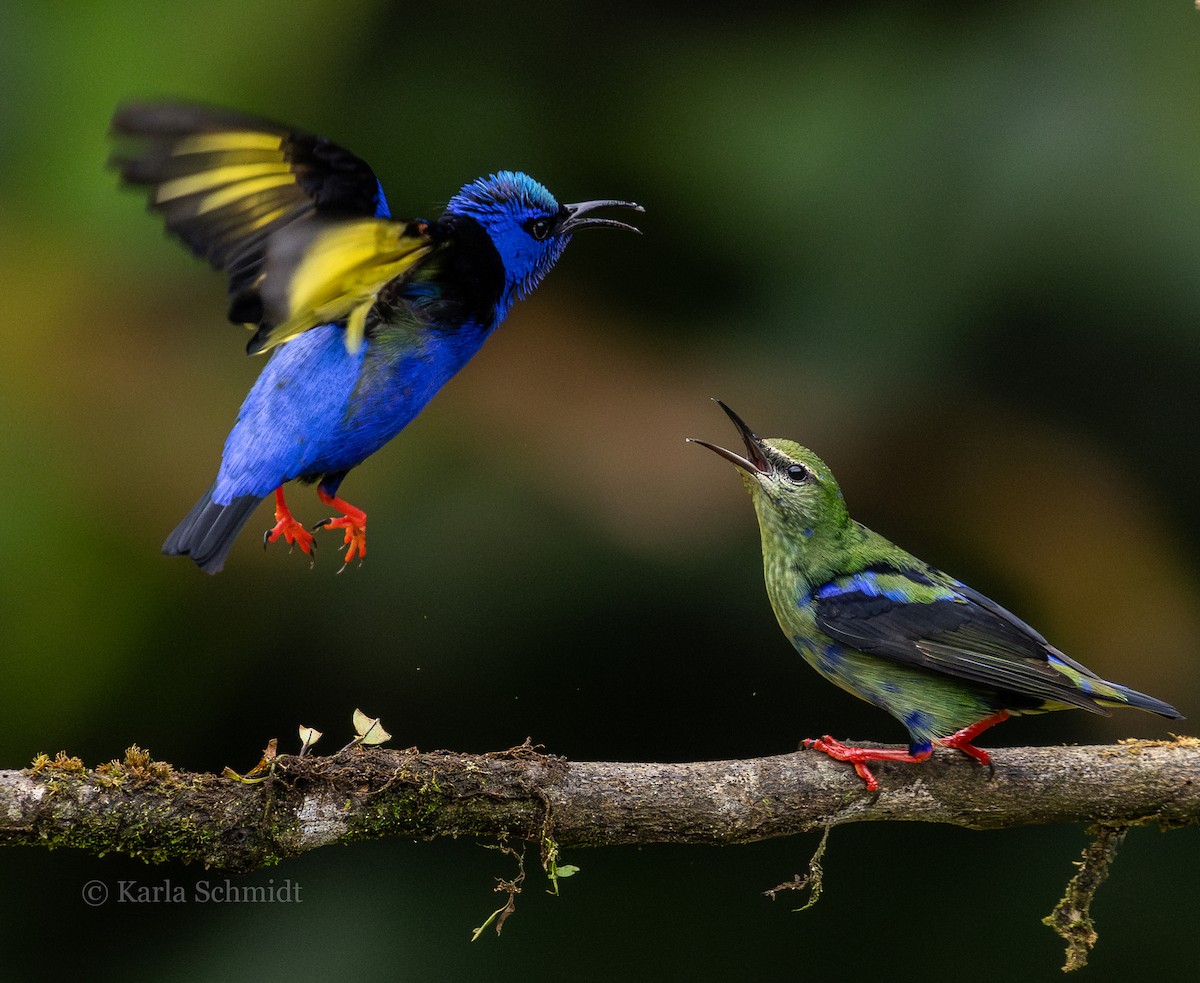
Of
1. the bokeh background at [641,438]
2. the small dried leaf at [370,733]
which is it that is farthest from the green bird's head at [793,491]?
the bokeh background at [641,438]

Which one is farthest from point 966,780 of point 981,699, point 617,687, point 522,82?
point 522,82

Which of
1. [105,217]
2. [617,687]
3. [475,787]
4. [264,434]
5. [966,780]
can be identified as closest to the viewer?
[264,434]

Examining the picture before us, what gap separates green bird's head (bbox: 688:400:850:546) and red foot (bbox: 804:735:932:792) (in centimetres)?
69

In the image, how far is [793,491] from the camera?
4422mm

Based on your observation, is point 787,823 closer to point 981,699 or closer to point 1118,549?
point 981,699

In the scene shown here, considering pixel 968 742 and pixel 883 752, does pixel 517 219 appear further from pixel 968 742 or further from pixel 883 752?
pixel 968 742

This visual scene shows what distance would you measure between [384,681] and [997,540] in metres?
3.03

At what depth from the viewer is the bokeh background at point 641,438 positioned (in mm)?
6293

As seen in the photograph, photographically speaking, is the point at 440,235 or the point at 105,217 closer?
the point at 440,235

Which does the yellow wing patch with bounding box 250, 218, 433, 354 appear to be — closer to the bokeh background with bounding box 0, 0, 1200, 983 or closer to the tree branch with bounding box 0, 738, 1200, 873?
the tree branch with bounding box 0, 738, 1200, 873

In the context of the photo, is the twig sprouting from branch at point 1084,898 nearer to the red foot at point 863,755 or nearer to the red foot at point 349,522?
the red foot at point 863,755

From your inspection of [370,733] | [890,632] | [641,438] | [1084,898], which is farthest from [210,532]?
[641,438]

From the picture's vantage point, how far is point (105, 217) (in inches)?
245

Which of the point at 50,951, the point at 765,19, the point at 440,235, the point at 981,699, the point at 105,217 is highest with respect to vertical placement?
the point at 765,19
